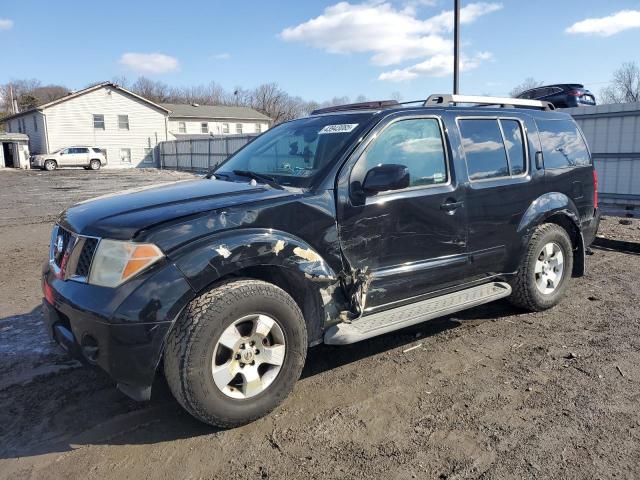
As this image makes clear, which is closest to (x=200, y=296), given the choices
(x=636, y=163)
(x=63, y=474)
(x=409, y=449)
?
(x=63, y=474)

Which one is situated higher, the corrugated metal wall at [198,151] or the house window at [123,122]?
the house window at [123,122]

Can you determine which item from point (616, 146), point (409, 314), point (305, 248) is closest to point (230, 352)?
point (305, 248)

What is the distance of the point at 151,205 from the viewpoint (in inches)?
128

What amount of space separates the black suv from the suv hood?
2 cm

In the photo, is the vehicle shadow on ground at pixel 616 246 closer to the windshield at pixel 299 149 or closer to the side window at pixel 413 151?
the side window at pixel 413 151

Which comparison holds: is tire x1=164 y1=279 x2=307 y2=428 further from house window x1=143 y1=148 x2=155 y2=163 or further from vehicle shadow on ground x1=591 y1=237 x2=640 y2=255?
house window x1=143 y1=148 x2=155 y2=163

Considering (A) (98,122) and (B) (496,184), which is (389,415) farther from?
(A) (98,122)

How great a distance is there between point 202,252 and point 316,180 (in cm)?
103

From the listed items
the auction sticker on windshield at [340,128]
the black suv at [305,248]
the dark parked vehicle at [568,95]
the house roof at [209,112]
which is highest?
the house roof at [209,112]

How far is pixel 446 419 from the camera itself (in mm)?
3168

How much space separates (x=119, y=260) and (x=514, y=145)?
12.1 feet

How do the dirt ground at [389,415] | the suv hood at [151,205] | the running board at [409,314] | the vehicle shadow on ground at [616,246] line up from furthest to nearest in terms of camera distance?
the vehicle shadow on ground at [616,246] < the running board at [409,314] < the suv hood at [151,205] < the dirt ground at [389,415]

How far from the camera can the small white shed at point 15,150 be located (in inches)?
1647

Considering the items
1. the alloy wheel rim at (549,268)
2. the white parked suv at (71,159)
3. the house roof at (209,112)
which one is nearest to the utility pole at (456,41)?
the alloy wheel rim at (549,268)
